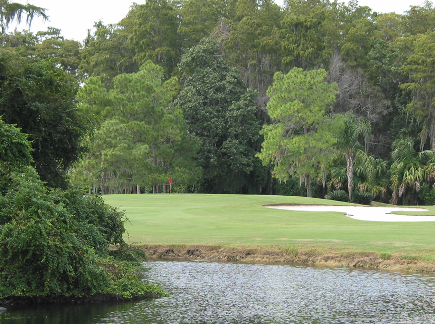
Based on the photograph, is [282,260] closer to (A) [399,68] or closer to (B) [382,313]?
(B) [382,313]

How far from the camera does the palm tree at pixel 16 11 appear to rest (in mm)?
28906

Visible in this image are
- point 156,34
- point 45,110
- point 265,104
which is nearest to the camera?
point 45,110

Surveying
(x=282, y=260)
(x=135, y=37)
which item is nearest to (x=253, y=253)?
(x=282, y=260)

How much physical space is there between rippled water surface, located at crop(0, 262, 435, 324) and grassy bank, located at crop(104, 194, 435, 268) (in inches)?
91.5

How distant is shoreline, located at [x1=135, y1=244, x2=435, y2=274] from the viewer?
58.1 feet

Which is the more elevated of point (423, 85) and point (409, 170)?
point (423, 85)

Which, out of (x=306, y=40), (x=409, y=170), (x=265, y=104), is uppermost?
(x=306, y=40)

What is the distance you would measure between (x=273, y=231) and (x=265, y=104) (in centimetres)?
3884

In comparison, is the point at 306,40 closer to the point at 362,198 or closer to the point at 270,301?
the point at 362,198

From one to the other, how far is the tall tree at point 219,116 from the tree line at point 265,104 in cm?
14

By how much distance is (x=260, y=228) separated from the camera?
2566cm

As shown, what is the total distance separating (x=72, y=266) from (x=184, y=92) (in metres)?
48.1

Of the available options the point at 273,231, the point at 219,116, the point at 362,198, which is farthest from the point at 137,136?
the point at 273,231

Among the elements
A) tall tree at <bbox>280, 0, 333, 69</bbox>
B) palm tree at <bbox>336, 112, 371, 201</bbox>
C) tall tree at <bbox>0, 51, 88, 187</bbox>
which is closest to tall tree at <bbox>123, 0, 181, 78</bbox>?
tall tree at <bbox>280, 0, 333, 69</bbox>
